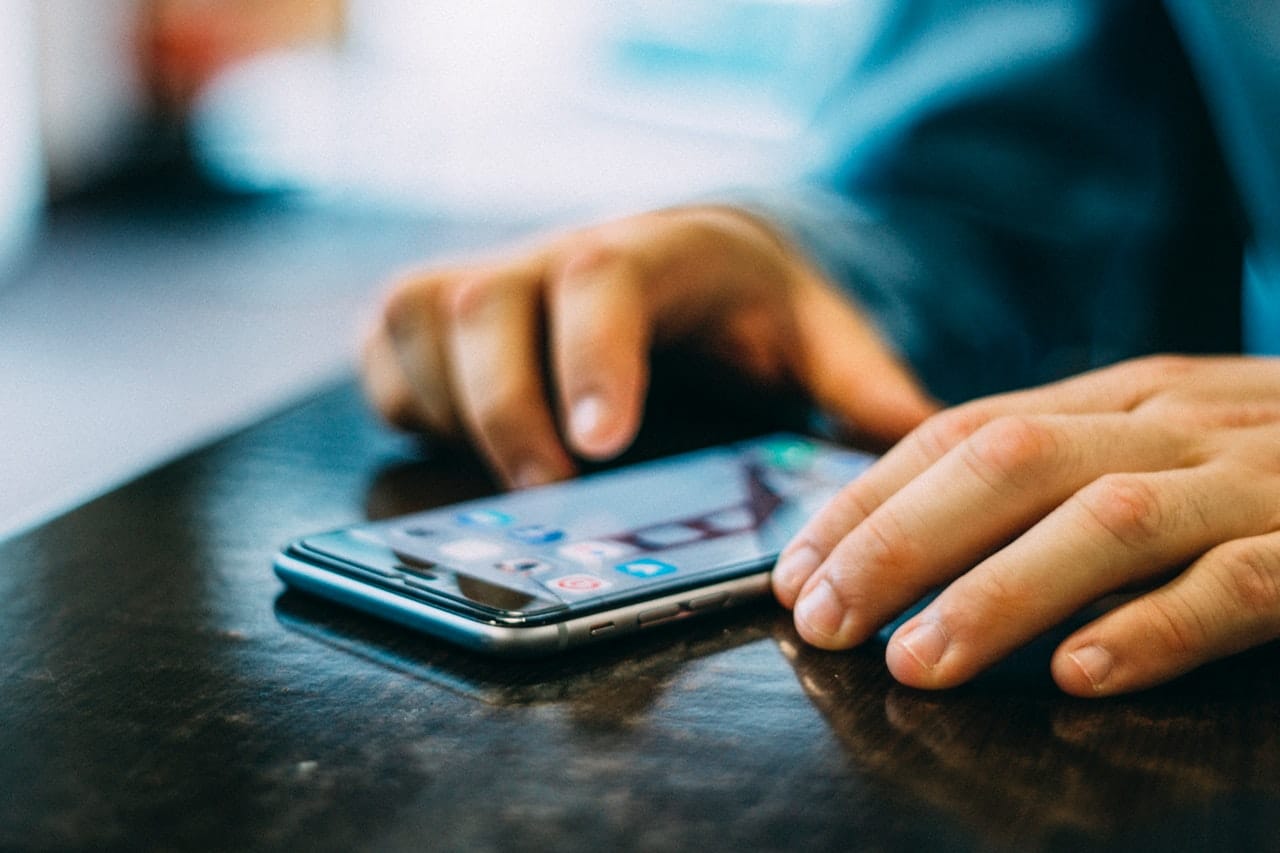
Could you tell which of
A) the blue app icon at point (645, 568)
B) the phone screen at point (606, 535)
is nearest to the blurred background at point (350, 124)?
the phone screen at point (606, 535)

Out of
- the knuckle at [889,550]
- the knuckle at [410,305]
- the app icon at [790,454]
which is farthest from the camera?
the knuckle at [410,305]

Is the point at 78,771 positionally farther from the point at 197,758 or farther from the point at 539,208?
the point at 539,208

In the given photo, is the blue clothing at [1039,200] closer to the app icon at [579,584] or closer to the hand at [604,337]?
the hand at [604,337]

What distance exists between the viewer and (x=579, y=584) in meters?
0.35

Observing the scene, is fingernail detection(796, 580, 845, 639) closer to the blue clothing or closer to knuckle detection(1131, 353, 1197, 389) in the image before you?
knuckle detection(1131, 353, 1197, 389)

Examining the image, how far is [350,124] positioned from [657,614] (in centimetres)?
438

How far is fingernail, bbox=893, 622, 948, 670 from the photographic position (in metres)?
0.31

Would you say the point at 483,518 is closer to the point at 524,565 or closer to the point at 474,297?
the point at 524,565

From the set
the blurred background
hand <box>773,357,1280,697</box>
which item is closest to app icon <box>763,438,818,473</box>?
hand <box>773,357,1280,697</box>

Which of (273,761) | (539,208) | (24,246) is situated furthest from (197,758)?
(539,208)

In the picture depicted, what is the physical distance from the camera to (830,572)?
348 millimetres

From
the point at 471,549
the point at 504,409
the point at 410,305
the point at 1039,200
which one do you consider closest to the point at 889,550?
the point at 471,549

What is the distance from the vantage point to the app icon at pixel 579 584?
1.15 feet

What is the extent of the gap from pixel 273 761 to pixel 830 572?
16cm
